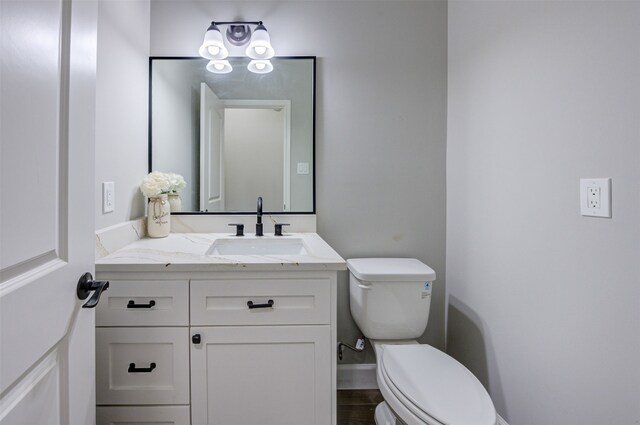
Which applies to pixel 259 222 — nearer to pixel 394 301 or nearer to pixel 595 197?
pixel 394 301

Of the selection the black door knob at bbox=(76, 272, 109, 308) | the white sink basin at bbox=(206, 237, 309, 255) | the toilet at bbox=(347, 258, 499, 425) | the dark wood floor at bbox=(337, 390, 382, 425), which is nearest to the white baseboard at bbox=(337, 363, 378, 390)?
the dark wood floor at bbox=(337, 390, 382, 425)

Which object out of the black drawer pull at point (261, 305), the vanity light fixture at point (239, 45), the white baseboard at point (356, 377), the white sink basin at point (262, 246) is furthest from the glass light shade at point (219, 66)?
the white baseboard at point (356, 377)

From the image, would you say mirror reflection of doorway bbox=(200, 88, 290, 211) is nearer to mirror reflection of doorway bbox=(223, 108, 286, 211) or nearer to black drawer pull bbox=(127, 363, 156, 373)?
mirror reflection of doorway bbox=(223, 108, 286, 211)

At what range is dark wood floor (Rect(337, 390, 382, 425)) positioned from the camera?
1527 mm

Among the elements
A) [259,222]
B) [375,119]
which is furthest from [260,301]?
[375,119]

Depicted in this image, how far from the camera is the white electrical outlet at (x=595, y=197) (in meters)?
0.90

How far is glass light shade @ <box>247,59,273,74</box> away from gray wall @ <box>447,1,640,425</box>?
3.35 ft

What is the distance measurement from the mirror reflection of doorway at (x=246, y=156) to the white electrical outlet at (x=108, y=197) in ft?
1.60

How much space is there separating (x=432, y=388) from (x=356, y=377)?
0.81m

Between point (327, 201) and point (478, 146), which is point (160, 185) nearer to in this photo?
point (327, 201)

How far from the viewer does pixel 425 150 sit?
1826 millimetres

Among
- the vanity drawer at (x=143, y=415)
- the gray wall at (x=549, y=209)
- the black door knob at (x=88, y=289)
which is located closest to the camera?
the black door knob at (x=88, y=289)

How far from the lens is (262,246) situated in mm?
1604

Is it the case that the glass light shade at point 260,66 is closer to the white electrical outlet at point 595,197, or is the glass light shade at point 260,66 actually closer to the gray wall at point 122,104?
the gray wall at point 122,104
